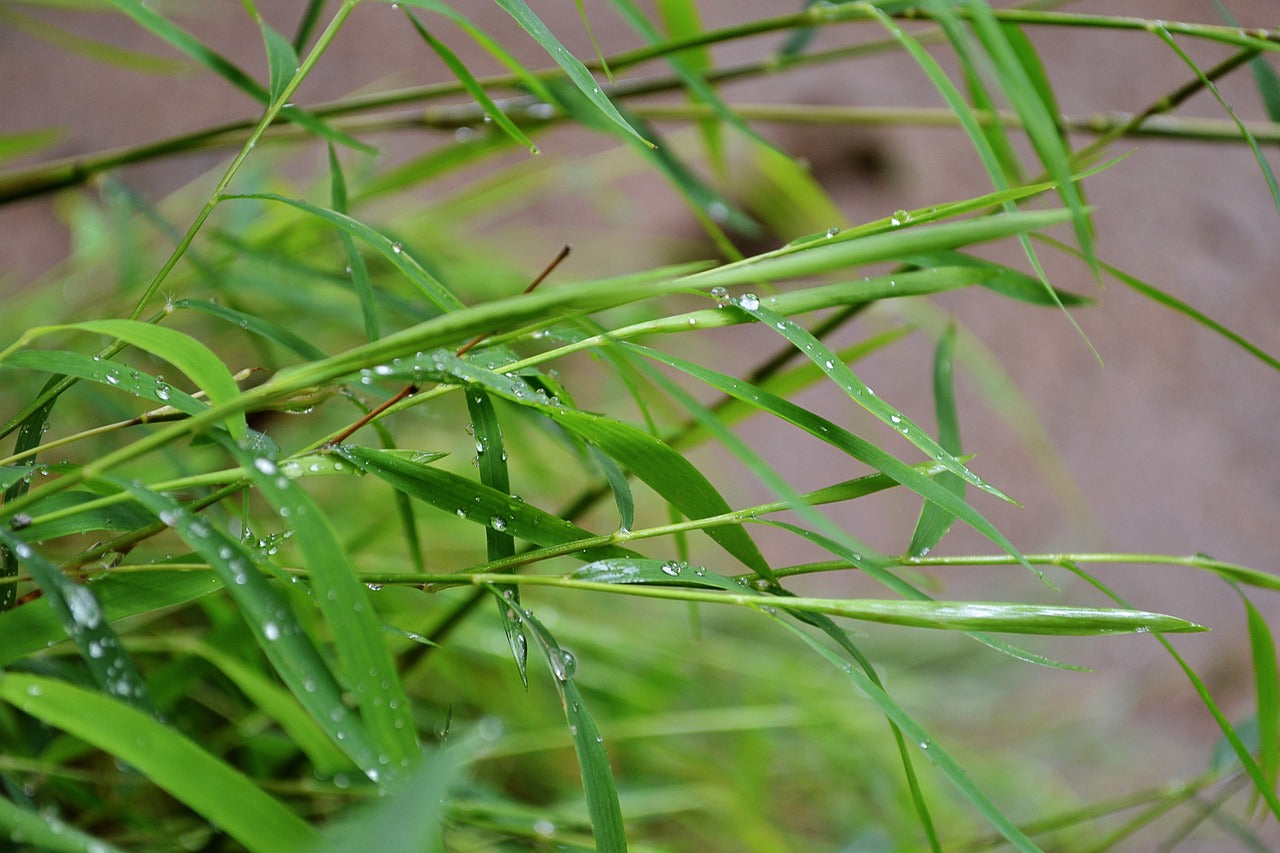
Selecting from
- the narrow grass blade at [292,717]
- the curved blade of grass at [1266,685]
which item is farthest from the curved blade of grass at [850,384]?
the narrow grass blade at [292,717]

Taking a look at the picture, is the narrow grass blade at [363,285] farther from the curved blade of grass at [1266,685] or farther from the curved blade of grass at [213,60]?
the curved blade of grass at [1266,685]

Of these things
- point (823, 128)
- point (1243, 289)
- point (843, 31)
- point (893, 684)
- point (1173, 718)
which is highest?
point (843, 31)

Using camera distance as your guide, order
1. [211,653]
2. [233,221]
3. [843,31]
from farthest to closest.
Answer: [843,31] → [233,221] → [211,653]

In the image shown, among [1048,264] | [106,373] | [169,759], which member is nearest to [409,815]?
[169,759]

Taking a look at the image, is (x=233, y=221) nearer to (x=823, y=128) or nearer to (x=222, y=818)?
(x=222, y=818)

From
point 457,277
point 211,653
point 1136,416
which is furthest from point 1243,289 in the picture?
point 211,653

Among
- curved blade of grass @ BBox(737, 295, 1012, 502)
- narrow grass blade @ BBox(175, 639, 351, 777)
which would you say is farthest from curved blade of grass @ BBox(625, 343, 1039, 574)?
narrow grass blade @ BBox(175, 639, 351, 777)
